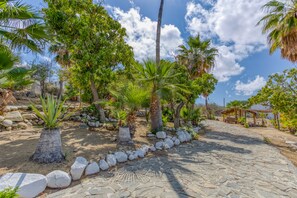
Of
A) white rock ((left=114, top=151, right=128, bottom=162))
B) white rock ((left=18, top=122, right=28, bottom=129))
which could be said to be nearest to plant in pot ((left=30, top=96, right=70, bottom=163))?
white rock ((left=114, top=151, right=128, bottom=162))

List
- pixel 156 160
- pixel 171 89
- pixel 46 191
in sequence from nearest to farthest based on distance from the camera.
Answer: pixel 46 191, pixel 156 160, pixel 171 89

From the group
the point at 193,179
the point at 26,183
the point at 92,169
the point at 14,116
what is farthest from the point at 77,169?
the point at 14,116

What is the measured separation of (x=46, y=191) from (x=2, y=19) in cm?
406

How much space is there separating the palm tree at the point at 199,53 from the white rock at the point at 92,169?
1168cm

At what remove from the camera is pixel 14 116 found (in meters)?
7.99

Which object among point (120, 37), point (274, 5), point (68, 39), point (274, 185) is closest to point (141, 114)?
point (120, 37)

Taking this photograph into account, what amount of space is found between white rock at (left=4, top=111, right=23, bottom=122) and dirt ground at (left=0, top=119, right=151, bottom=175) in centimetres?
114

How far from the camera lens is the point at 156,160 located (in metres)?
5.17

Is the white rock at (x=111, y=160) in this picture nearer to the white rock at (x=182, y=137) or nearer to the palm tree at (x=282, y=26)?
the white rock at (x=182, y=137)

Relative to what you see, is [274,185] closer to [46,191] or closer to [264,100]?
[46,191]

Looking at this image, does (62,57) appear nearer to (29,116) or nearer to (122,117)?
(29,116)

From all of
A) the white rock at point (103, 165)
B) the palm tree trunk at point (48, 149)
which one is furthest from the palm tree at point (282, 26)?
the palm tree trunk at point (48, 149)

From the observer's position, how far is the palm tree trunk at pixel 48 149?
408 centimetres

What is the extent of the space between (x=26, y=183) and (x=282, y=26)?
430 inches
